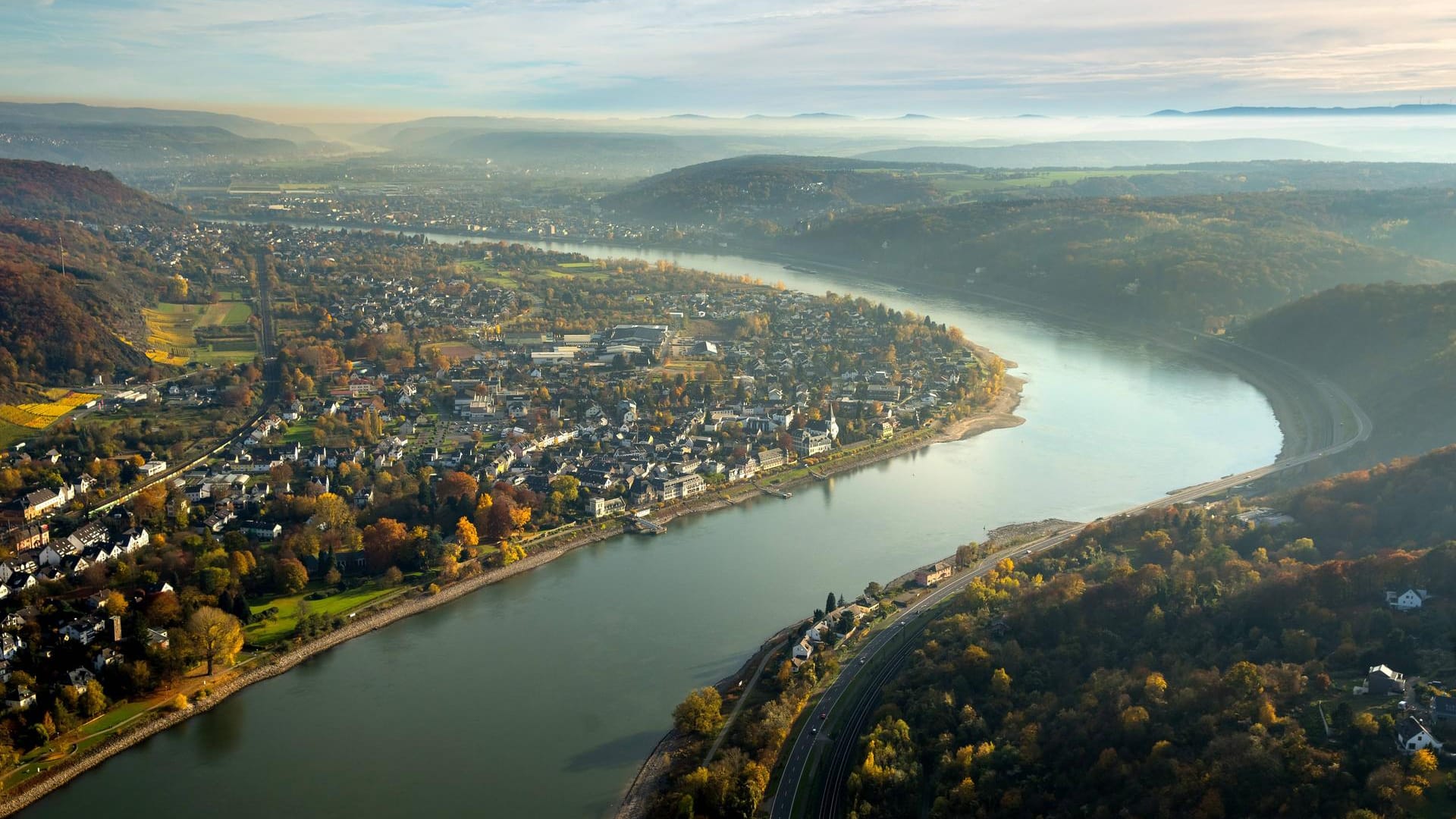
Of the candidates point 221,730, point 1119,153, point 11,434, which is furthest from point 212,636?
point 1119,153

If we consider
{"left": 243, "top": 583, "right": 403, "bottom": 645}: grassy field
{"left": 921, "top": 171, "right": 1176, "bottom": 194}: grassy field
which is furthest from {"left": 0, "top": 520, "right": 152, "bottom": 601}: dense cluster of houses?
{"left": 921, "top": 171, "right": 1176, "bottom": 194}: grassy field

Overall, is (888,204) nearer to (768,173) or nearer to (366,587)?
(768,173)

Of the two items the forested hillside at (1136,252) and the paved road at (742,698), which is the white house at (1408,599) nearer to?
the paved road at (742,698)

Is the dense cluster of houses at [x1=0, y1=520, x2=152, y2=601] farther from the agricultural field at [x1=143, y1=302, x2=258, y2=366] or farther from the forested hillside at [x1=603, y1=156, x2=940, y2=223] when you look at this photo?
the forested hillside at [x1=603, y1=156, x2=940, y2=223]

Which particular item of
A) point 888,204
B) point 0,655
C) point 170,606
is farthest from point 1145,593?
point 888,204

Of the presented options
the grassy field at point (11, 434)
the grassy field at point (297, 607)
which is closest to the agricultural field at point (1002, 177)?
the grassy field at point (11, 434)

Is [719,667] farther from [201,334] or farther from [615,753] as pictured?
[201,334]
